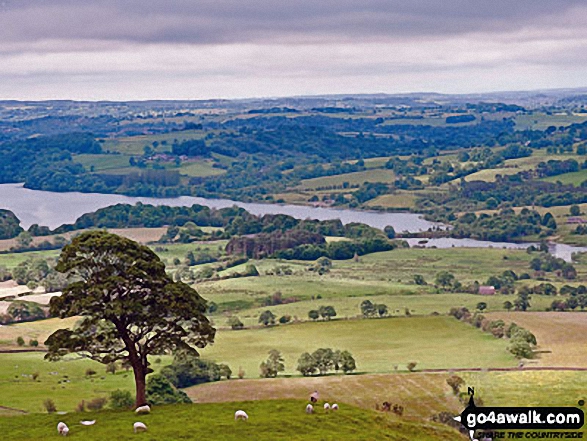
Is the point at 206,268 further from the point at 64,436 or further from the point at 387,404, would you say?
the point at 64,436

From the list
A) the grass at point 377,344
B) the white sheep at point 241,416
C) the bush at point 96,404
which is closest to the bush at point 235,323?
the grass at point 377,344

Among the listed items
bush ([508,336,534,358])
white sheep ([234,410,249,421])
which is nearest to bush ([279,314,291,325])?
bush ([508,336,534,358])

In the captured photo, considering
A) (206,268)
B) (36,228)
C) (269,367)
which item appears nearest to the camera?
(269,367)

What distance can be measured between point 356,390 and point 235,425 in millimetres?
22538

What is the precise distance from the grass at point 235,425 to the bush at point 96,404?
11.8 m

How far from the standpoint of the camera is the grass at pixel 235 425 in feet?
129

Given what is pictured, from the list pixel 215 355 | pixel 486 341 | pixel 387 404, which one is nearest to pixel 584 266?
pixel 486 341

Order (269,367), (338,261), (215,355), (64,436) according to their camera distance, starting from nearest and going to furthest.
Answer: (64,436) < (269,367) < (215,355) < (338,261)

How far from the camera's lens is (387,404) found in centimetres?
5481

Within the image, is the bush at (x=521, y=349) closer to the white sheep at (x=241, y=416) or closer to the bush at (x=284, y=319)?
the bush at (x=284, y=319)

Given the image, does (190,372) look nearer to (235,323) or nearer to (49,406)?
(49,406)

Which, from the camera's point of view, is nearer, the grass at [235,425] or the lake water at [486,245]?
the grass at [235,425]

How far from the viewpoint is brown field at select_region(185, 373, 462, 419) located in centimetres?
5688

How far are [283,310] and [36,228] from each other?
9803cm
